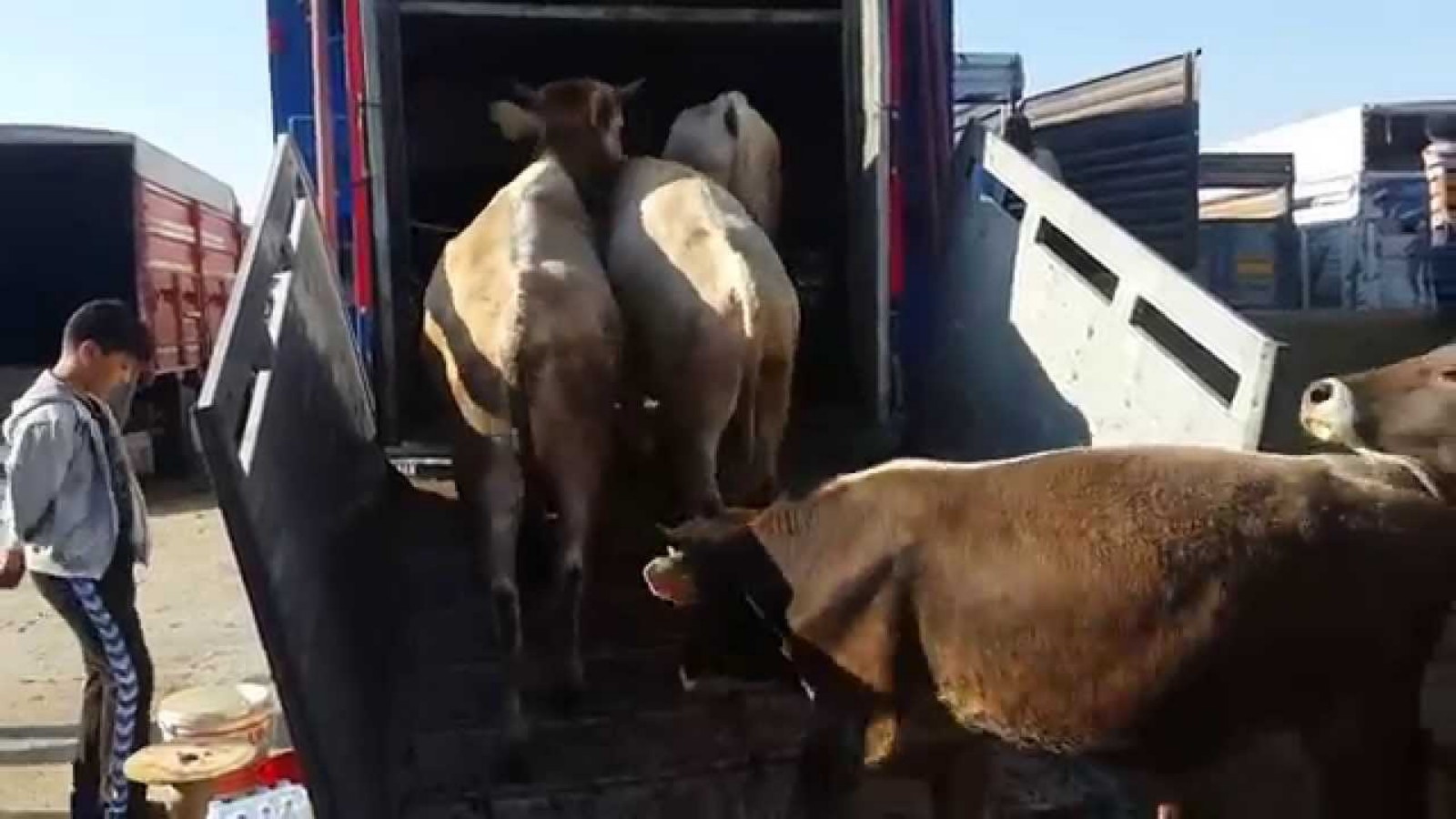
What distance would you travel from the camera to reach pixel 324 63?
6184 mm

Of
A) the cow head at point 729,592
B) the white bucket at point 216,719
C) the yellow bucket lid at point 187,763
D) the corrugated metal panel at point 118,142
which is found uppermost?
the corrugated metal panel at point 118,142

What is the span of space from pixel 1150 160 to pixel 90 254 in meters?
10.6

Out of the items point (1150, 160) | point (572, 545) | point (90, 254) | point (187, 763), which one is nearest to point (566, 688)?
point (572, 545)

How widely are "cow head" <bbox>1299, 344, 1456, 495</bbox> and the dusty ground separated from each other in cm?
454

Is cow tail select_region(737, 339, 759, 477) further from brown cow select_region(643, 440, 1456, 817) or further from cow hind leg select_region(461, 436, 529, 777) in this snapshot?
brown cow select_region(643, 440, 1456, 817)

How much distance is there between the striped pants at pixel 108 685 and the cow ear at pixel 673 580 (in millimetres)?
2033

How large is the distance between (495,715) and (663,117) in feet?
12.9

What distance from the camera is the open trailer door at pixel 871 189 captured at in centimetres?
602

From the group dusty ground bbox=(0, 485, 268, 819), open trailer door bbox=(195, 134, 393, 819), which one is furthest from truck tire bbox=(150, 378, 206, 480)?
open trailer door bbox=(195, 134, 393, 819)

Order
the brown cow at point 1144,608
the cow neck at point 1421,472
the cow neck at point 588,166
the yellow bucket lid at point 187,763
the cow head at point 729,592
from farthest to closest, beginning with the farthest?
the cow neck at point 588,166 → the yellow bucket lid at point 187,763 → the cow head at point 729,592 → the cow neck at point 1421,472 → the brown cow at point 1144,608

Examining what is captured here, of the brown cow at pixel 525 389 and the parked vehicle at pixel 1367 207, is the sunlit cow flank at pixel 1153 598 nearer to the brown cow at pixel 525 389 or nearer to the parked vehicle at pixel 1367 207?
the brown cow at pixel 525 389

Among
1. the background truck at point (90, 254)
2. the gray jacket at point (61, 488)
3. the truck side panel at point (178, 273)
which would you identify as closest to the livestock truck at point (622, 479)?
the gray jacket at point (61, 488)

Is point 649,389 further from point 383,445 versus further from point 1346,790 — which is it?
point 1346,790

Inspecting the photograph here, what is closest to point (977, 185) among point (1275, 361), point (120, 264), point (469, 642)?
point (1275, 361)
